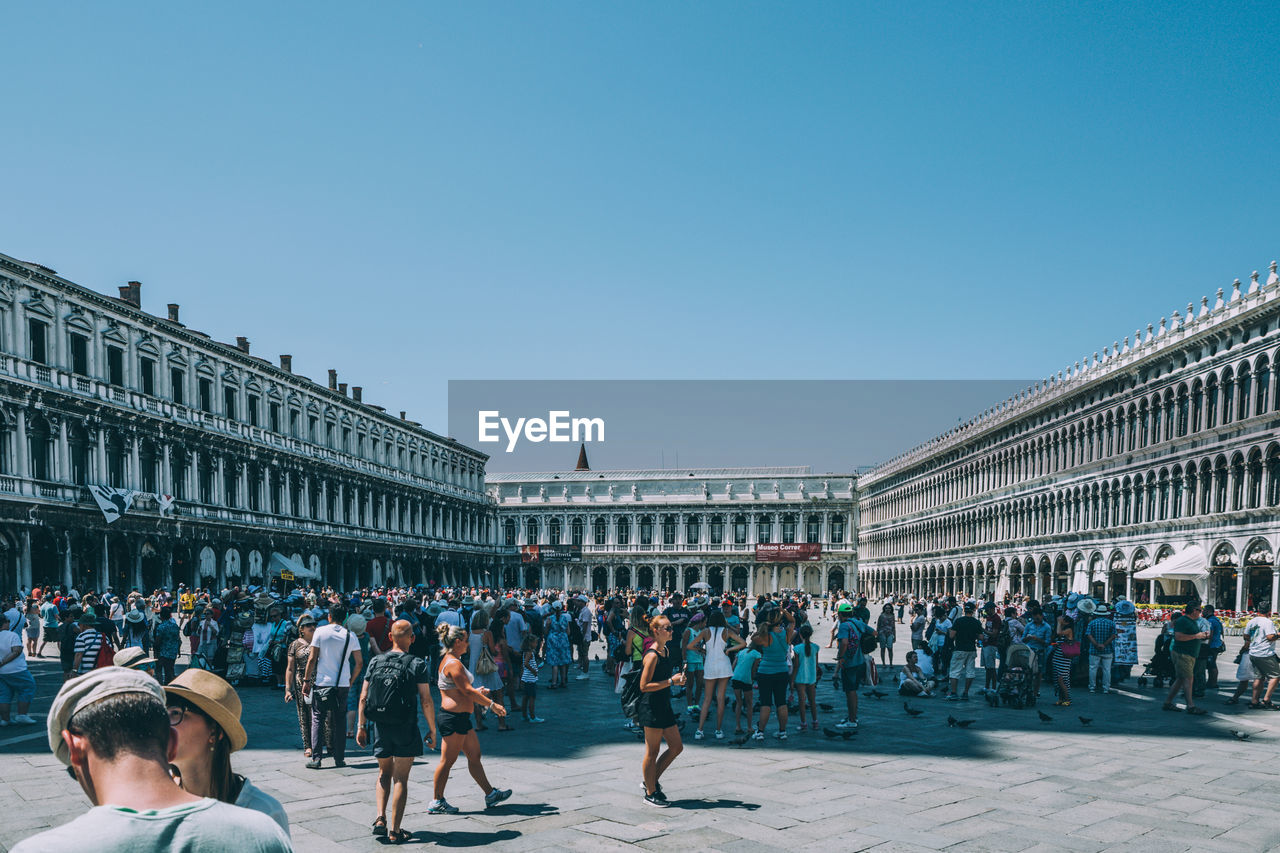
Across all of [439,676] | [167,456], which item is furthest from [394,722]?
[167,456]

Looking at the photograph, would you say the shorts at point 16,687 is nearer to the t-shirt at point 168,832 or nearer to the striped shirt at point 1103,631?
the t-shirt at point 168,832

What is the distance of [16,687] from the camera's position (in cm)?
1156

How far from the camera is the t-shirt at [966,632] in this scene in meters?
14.2

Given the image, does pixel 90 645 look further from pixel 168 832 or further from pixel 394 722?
pixel 168 832

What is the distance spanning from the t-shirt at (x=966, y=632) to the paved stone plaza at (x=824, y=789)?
6.87ft

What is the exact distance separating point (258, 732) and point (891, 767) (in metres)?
6.84

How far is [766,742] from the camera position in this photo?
1071 centimetres

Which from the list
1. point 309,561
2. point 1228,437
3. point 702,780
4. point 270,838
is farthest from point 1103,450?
point 270,838

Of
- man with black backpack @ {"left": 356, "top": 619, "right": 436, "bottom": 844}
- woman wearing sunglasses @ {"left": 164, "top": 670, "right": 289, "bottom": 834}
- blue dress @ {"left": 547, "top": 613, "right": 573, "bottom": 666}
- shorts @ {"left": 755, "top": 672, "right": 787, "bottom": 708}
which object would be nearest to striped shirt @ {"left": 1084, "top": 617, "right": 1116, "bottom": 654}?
shorts @ {"left": 755, "top": 672, "right": 787, "bottom": 708}

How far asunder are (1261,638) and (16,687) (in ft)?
51.5

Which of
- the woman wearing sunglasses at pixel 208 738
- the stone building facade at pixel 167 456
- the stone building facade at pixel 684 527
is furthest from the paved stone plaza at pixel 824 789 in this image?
the stone building facade at pixel 684 527

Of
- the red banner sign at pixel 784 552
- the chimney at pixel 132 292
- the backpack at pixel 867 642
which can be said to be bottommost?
the red banner sign at pixel 784 552

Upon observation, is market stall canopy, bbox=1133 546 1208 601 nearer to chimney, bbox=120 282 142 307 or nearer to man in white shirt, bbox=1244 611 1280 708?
man in white shirt, bbox=1244 611 1280 708

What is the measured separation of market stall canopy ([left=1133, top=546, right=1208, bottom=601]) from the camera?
3011cm
